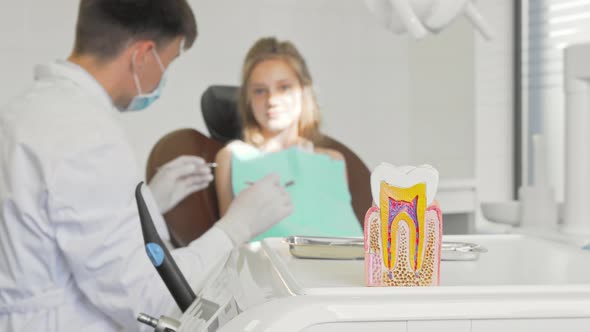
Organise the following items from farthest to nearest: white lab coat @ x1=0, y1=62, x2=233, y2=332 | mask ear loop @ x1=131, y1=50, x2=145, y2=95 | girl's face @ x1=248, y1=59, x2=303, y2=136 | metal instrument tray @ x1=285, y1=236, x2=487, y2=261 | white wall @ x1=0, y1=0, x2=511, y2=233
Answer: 1. white wall @ x1=0, y1=0, x2=511, y2=233
2. girl's face @ x1=248, y1=59, x2=303, y2=136
3. mask ear loop @ x1=131, y1=50, x2=145, y2=95
4. white lab coat @ x1=0, y1=62, x2=233, y2=332
5. metal instrument tray @ x1=285, y1=236, x2=487, y2=261

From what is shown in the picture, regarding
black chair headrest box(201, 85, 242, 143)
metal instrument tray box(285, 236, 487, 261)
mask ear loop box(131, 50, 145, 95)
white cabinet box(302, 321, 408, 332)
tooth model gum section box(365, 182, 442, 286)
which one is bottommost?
white cabinet box(302, 321, 408, 332)

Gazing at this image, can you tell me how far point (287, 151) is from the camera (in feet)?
8.54

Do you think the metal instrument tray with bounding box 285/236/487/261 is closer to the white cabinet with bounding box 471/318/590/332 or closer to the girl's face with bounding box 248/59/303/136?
the white cabinet with bounding box 471/318/590/332

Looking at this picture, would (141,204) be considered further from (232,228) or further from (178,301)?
(232,228)

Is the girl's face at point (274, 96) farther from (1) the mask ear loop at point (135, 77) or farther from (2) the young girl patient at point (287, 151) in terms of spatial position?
(1) the mask ear loop at point (135, 77)

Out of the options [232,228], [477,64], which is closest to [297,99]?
[232,228]

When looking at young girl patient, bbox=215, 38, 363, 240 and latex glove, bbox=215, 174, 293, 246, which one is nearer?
latex glove, bbox=215, 174, 293, 246

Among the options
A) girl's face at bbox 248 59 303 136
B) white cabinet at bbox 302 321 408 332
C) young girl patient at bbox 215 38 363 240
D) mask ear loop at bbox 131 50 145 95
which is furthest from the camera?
girl's face at bbox 248 59 303 136

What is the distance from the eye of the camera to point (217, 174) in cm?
251

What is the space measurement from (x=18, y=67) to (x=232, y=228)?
1.24 m

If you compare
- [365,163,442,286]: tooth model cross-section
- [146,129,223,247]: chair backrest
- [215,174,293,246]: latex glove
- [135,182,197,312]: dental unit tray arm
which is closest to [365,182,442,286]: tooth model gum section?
[365,163,442,286]: tooth model cross-section

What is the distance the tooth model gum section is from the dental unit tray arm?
0.31 m

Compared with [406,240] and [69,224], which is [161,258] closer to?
[406,240]

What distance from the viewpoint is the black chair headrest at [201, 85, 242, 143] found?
2645mm
